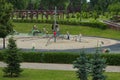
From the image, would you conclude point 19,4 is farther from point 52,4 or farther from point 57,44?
point 57,44

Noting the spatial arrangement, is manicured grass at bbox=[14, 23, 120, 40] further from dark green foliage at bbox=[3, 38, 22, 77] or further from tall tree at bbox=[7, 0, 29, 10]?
tall tree at bbox=[7, 0, 29, 10]

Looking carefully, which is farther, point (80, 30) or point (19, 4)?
point (19, 4)

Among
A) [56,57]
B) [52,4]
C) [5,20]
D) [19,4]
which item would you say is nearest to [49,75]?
[56,57]

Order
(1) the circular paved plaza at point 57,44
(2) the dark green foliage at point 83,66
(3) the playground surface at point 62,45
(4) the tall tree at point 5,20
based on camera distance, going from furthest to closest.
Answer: (1) the circular paved plaza at point 57,44
(3) the playground surface at point 62,45
(4) the tall tree at point 5,20
(2) the dark green foliage at point 83,66

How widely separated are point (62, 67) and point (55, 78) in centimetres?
473

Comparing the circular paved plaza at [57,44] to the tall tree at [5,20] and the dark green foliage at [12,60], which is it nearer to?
the tall tree at [5,20]

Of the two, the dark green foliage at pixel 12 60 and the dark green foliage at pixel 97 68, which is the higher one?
the dark green foliage at pixel 97 68

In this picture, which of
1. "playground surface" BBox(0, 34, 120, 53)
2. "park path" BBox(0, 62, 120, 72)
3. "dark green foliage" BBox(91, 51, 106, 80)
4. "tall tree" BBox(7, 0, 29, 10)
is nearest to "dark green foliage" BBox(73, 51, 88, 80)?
"dark green foliage" BBox(91, 51, 106, 80)

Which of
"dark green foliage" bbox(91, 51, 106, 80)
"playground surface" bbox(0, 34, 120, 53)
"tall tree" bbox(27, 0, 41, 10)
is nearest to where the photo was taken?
"dark green foliage" bbox(91, 51, 106, 80)

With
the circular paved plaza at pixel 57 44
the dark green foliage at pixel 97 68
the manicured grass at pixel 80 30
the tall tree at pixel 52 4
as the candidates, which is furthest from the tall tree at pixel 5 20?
the tall tree at pixel 52 4

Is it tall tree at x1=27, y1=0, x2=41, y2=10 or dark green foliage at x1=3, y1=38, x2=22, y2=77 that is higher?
dark green foliage at x1=3, y1=38, x2=22, y2=77

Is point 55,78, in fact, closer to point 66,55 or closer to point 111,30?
point 66,55

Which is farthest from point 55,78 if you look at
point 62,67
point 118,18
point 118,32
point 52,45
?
point 118,18

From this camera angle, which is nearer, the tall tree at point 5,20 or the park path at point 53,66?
the park path at point 53,66
